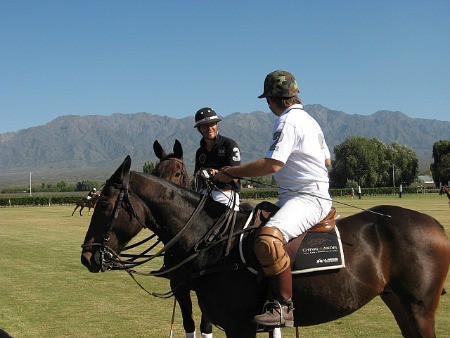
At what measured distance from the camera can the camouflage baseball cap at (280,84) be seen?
507 centimetres

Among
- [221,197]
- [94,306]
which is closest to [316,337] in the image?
[221,197]

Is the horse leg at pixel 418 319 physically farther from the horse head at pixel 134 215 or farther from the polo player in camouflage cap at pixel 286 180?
the horse head at pixel 134 215

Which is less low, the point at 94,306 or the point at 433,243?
the point at 433,243

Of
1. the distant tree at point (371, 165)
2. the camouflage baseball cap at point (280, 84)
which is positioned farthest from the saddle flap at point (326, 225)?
the distant tree at point (371, 165)

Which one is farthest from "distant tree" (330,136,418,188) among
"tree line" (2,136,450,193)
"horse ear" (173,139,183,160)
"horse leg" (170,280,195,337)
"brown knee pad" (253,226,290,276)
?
"brown knee pad" (253,226,290,276)

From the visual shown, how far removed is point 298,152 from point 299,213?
0.58m

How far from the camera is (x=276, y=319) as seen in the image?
4.79 m

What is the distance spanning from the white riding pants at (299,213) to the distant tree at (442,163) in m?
97.9

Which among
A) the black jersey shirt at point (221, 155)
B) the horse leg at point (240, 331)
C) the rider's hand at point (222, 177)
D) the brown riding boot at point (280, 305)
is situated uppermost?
the black jersey shirt at point (221, 155)

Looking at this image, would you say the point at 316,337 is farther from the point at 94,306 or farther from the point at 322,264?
the point at 94,306

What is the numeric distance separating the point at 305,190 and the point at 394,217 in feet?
3.63

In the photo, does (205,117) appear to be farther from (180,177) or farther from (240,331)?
(240,331)

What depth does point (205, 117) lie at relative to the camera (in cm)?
703

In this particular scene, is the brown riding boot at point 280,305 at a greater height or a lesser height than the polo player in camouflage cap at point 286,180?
lesser
